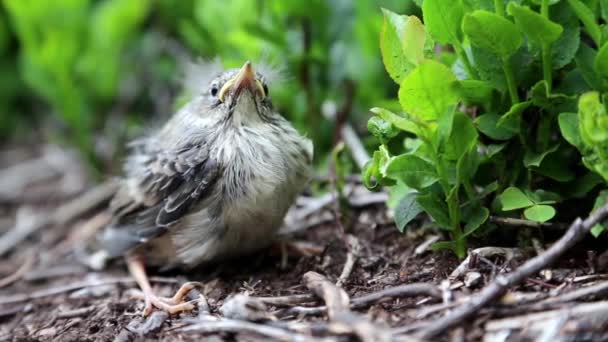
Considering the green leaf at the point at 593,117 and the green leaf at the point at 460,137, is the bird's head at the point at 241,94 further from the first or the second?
the green leaf at the point at 593,117

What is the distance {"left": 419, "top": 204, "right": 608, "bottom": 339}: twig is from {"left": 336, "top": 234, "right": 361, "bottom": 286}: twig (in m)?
0.67

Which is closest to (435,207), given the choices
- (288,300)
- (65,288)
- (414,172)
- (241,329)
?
(414,172)

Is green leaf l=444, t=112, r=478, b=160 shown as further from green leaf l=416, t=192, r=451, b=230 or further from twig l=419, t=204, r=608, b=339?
twig l=419, t=204, r=608, b=339

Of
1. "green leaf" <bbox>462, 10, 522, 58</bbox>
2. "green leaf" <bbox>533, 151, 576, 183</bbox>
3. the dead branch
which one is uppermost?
"green leaf" <bbox>462, 10, 522, 58</bbox>

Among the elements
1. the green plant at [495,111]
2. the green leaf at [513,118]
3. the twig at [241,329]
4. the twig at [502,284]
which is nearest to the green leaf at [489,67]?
the green plant at [495,111]

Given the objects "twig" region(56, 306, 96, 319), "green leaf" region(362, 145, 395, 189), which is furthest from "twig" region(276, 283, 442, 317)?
"twig" region(56, 306, 96, 319)

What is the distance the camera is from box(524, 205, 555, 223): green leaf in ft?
7.24

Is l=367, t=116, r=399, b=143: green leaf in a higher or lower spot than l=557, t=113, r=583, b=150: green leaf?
higher

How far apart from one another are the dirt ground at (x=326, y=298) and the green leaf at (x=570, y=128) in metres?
0.41

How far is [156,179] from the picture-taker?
10.1 ft

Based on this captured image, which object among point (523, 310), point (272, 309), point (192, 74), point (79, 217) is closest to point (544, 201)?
point (523, 310)

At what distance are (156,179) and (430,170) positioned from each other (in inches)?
53.9

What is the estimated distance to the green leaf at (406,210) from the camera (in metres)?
2.47

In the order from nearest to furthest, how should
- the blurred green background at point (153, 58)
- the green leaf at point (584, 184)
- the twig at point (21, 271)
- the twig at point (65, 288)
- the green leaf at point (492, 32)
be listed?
the green leaf at point (492, 32) → the green leaf at point (584, 184) → the twig at point (65, 288) → the twig at point (21, 271) → the blurred green background at point (153, 58)
